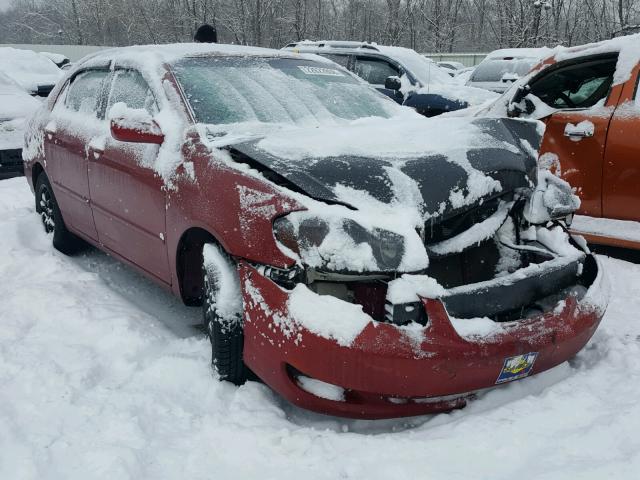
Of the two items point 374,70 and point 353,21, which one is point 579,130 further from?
point 353,21

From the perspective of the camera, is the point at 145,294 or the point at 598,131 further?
the point at 598,131

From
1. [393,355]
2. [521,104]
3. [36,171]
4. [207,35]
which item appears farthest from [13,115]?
[393,355]

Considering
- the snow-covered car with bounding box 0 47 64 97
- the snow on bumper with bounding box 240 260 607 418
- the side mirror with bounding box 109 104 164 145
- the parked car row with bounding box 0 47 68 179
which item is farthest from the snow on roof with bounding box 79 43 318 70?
the snow-covered car with bounding box 0 47 64 97

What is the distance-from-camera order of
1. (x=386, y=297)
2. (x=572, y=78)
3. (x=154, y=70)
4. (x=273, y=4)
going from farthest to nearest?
1. (x=273, y=4)
2. (x=572, y=78)
3. (x=154, y=70)
4. (x=386, y=297)

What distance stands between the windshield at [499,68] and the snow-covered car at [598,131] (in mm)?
7868

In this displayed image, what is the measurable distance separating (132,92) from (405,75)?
6152mm

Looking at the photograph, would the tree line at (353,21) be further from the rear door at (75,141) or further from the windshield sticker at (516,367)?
the windshield sticker at (516,367)

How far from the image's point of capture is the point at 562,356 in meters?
2.54

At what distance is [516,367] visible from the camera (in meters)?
2.36

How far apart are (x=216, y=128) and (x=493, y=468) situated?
2006 mm

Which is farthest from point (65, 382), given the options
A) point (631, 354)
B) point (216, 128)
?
point (631, 354)

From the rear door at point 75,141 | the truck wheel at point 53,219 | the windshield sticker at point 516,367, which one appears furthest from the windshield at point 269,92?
the truck wheel at point 53,219

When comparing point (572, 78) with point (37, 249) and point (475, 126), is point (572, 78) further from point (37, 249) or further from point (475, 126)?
point (37, 249)

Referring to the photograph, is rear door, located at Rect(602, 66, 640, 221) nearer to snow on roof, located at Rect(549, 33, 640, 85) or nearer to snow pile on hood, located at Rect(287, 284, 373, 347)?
snow on roof, located at Rect(549, 33, 640, 85)
